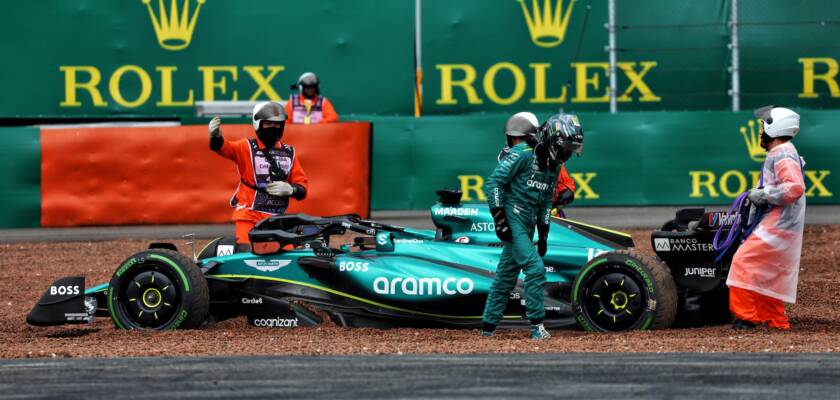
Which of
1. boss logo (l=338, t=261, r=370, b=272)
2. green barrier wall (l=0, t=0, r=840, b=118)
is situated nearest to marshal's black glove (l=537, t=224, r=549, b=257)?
boss logo (l=338, t=261, r=370, b=272)

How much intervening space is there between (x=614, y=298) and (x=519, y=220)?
2.80 feet

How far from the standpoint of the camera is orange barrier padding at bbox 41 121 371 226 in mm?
17766

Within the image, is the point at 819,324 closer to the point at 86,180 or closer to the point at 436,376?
the point at 436,376

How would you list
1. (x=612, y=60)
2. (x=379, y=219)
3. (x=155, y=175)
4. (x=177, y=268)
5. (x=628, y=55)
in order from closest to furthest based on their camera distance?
(x=177, y=268), (x=155, y=175), (x=379, y=219), (x=612, y=60), (x=628, y=55)

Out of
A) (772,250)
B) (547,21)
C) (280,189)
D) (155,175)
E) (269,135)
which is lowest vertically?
(772,250)

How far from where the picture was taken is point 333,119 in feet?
60.0

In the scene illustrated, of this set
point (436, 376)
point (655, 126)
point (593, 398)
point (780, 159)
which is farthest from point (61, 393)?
point (655, 126)

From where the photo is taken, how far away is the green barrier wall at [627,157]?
18.7 m

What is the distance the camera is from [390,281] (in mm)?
10625

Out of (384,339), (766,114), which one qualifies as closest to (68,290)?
(384,339)

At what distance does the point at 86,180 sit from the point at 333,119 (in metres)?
3.13

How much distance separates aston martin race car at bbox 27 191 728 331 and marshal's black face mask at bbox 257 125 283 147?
1.08 metres

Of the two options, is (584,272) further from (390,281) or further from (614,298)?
(390,281)

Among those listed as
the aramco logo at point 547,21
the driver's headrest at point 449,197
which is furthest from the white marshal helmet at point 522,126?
the aramco logo at point 547,21
